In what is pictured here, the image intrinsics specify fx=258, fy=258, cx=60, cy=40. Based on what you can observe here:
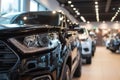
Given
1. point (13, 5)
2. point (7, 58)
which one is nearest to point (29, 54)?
point (7, 58)

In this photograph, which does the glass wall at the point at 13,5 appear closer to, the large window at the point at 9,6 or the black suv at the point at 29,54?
the large window at the point at 9,6

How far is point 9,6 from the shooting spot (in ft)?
35.3

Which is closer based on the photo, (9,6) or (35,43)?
(35,43)

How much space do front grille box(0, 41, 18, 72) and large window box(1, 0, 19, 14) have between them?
7300 millimetres

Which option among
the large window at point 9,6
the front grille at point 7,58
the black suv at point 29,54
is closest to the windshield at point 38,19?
the black suv at point 29,54

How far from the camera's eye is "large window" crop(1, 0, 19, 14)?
996 centimetres

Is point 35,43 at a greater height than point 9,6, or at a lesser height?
lesser

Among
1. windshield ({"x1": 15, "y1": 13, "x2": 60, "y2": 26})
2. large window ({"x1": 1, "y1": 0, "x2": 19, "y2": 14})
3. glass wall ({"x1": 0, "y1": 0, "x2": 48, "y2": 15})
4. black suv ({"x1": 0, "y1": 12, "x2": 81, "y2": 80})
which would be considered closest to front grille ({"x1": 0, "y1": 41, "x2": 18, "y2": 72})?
black suv ({"x1": 0, "y1": 12, "x2": 81, "y2": 80})

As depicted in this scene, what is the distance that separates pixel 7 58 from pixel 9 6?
27.7 ft

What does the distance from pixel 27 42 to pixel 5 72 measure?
411 millimetres

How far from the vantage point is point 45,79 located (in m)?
2.80

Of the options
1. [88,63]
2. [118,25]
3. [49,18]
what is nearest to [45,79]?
[49,18]

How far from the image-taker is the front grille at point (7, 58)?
258 centimetres

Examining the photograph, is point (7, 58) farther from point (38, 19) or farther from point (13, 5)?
point (13, 5)
